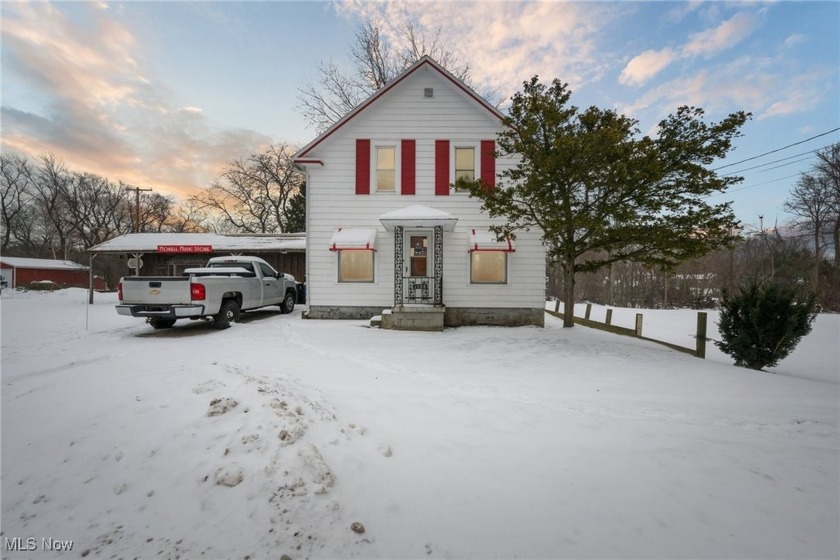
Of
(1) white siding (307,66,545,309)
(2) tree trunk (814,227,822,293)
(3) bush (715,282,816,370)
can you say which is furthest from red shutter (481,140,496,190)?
(2) tree trunk (814,227,822,293)

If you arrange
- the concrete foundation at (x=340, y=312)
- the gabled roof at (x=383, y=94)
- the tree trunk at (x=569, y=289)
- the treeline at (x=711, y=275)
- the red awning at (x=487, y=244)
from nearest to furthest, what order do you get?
the tree trunk at (x=569, y=289) < the red awning at (x=487, y=244) < the gabled roof at (x=383, y=94) < the concrete foundation at (x=340, y=312) < the treeline at (x=711, y=275)

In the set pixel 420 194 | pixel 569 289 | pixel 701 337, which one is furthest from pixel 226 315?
pixel 701 337

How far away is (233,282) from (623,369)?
999cm

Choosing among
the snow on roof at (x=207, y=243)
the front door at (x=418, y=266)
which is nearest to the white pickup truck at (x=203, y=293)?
the front door at (x=418, y=266)

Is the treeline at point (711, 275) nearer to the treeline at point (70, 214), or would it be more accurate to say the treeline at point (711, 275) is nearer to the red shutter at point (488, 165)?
the red shutter at point (488, 165)

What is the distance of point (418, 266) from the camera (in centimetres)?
1116

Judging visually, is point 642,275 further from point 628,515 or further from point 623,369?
point 628,515

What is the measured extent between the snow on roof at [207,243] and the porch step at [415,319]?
8240 mm

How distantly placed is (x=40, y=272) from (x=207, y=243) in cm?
3733

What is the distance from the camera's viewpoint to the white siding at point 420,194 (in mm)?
10992

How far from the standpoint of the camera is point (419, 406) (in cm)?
407

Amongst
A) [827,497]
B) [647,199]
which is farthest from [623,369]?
[647,199]

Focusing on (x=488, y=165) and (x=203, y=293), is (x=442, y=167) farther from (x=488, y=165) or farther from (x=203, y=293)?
(x=203, y=293)

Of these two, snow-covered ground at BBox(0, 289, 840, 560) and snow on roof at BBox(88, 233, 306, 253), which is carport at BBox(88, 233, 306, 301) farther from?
snow-covered ground at BBox(0, 289, 840, 560)
